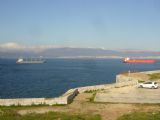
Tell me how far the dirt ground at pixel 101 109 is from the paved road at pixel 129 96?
2808mm

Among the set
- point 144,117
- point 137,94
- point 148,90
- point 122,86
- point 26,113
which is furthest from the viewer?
point 122,86

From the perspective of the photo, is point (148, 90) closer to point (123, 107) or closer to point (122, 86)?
point (122, 86)

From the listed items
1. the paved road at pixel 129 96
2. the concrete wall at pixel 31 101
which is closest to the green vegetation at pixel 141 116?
the paved road at pixel 129 96

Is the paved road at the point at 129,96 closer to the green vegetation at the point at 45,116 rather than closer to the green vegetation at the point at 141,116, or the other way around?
the green vegetation at the point at 141,116

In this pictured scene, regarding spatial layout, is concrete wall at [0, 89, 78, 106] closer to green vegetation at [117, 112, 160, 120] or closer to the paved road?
the paved road

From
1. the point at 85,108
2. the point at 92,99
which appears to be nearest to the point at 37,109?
the point at 85,108

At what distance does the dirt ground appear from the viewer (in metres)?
32.7

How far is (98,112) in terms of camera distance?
33.2 metres

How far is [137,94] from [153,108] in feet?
32.4

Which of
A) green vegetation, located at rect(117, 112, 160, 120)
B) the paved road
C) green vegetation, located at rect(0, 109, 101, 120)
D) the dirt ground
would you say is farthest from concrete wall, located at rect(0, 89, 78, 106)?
green vegetation, located at rect(117, 112, 160, 120)

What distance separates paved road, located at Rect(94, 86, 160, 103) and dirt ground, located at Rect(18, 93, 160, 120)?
2.81 metres

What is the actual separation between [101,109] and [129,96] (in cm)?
975

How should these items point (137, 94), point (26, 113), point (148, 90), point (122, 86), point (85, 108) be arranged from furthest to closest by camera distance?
point (122, 86) < point (148, 90) < point (137, 94) < point (85, 108) < point (26, 113)

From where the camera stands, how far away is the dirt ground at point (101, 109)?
107 feet
